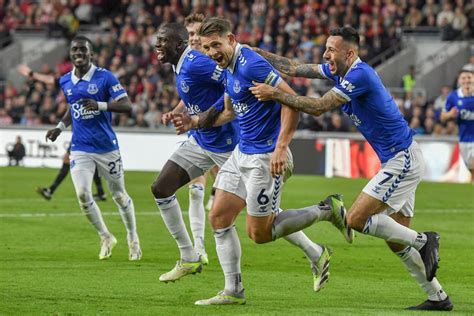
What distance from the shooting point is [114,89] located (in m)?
14.0

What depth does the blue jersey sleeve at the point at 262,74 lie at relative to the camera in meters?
9.87

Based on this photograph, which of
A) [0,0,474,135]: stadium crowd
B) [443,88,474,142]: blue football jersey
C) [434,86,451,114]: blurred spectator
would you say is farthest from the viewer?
[0,0,474,135]: stadium crowd

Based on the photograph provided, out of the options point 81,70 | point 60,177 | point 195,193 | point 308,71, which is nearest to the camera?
point 308,71

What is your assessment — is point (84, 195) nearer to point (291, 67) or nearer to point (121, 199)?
point (121, 199)

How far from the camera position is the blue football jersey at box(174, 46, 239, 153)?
11859 mm

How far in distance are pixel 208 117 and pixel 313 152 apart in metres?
17.7

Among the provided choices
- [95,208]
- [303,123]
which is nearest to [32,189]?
[303,123]

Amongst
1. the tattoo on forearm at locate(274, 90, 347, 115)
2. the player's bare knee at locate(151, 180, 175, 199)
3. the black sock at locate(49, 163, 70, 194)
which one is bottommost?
the black sock at locate(49, 163, 70, 194)

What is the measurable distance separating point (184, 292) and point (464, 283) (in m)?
3.06

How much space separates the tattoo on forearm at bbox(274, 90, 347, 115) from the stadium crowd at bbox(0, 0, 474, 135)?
65.7 ft

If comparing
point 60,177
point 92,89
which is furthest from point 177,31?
point 60,177

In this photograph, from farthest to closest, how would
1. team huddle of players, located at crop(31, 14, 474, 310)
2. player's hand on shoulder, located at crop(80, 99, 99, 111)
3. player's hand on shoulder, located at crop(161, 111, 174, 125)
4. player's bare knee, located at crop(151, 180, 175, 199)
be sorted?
player's hand on shoulder, located at crop(80, 99, 99, 111) → player's bare knee, located at crop(151, 180, 175, 199) → player's hand on shoulder, located at crop(161, 111, 174, 125) → team huddle of players, located at crop(31, 14, 474, 310)

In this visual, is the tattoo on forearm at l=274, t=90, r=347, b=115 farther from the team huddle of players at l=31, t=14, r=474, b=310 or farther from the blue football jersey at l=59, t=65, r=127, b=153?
the blue football jersey at l=59, t=65, r=127, b=153

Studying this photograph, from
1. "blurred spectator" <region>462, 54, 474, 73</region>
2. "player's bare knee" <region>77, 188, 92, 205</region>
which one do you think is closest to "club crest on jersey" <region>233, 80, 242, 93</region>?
"player's bare knee" <region>77, 188, 92, 205</region>
